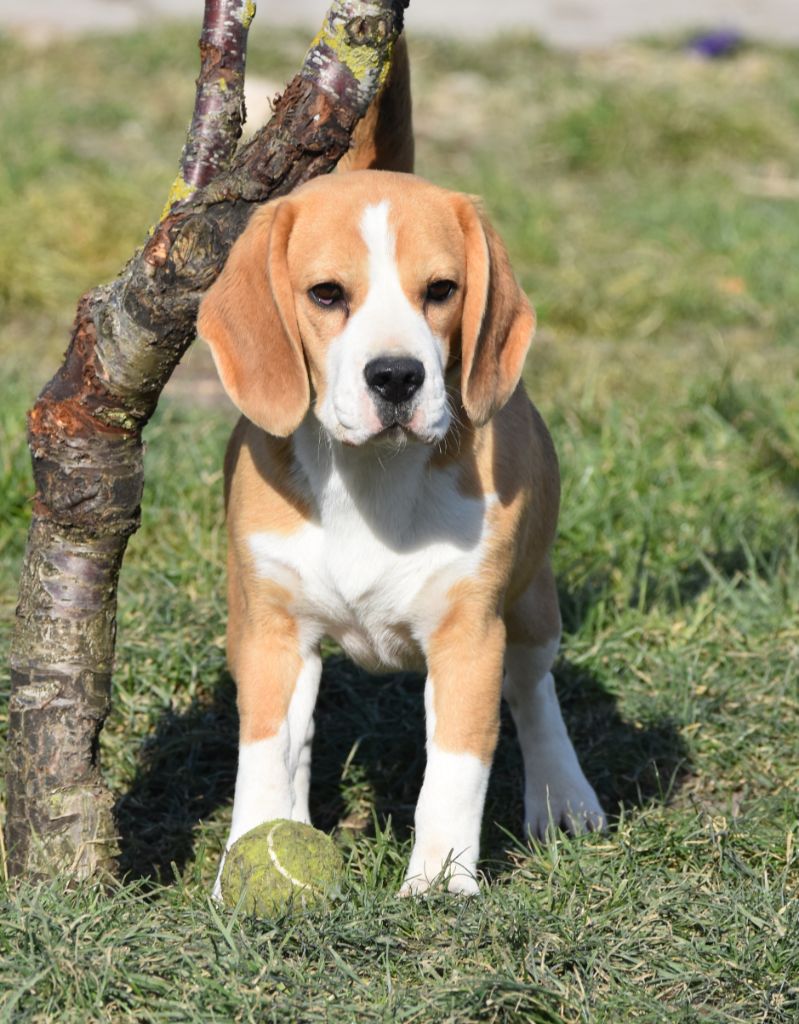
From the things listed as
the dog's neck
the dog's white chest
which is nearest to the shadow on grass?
the dog's white chest

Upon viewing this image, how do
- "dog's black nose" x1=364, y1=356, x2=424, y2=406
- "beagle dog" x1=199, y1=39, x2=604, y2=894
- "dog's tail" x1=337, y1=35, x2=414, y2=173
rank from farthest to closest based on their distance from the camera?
"dog's tail" x1=337, y1=35, x2=414, y2=173, "beagle dog" x1=199, y1=39, x2=604, y2=894, "dog's black nose" x1=364, y1=356, x2=424, y2=406

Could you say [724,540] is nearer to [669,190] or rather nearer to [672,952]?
[672,952]

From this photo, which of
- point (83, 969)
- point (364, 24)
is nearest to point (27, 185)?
point (364, 24)

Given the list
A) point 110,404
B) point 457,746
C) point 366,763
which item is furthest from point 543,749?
point 110,404

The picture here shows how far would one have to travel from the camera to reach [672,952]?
10.1 feet

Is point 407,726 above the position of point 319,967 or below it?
below

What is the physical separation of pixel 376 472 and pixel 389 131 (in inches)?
35.8

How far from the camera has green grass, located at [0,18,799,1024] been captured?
291 cm

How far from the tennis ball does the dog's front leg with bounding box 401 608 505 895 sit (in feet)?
0.63

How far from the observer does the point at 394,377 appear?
9.98 feet

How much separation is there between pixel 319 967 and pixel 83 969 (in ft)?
1.40

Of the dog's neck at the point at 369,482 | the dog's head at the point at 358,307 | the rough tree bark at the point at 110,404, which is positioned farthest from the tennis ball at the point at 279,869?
the dog's head at the point at 358,307

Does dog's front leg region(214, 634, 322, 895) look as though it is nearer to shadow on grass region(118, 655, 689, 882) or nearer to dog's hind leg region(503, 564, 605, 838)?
shadow on grass region(118, 655, 689, 882)

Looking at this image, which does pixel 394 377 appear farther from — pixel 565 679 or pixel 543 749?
pixel 565 679
